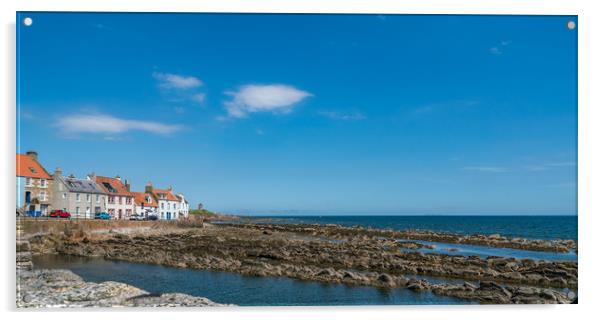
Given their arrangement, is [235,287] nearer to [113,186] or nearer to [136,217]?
[136,217]

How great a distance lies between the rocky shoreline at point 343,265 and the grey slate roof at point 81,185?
90cm

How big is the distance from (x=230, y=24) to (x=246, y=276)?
16.9 ft

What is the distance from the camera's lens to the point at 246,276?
8531mm

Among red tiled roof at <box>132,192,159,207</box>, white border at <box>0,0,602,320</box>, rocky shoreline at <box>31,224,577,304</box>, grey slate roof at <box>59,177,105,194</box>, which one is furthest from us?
red tiled roof at <box>132,192,159,207</box>

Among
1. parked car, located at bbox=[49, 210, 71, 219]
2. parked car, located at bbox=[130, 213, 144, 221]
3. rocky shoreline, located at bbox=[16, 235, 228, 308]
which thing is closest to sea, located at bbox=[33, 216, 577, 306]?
rocky shoreline, located at bbox=[16, 235, 228, 308]

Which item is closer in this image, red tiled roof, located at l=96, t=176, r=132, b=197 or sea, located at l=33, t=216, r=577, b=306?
sea, located at l=33, t=216, r=577, b=306

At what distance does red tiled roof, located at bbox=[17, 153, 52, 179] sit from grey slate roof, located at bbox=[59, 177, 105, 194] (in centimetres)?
56

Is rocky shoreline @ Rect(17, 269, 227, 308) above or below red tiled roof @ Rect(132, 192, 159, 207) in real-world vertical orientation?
below

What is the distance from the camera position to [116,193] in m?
7.31

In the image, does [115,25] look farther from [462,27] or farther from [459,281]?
[459,281]

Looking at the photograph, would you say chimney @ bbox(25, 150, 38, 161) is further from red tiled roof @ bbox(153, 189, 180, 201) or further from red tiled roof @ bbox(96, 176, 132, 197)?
red tiled roof @ bbox(153, 189, 180, 201)

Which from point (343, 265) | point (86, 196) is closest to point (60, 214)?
point (86, 196)

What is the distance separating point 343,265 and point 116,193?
5.38 metres

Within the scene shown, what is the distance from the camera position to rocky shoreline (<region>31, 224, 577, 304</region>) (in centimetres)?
668
